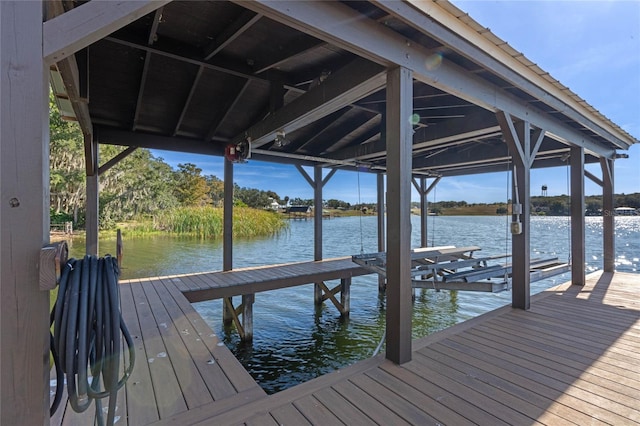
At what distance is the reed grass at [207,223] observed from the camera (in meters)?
14.6

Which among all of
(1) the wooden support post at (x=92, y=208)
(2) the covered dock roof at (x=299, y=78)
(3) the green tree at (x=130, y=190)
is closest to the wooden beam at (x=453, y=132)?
(2) the covered dock roof at (x=299, y=78)

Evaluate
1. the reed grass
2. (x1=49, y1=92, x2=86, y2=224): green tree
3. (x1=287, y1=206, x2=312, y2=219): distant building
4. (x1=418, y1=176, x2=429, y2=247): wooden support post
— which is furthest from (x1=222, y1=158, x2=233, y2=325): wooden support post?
(x1=287, y1=206, x2=312, y2=219): distant building

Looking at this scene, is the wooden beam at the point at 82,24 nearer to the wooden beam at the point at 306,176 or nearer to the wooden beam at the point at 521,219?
the wooden beam at the point at 521,219

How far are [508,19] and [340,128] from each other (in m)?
2.92

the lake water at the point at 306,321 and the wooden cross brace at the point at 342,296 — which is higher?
the wooden cross brace at the point at 342,296

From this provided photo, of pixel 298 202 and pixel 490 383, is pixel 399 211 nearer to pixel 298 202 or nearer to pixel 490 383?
pixel 490 383

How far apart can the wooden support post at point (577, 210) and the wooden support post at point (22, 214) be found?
229 inches

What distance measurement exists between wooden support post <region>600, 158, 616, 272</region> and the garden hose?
732cm

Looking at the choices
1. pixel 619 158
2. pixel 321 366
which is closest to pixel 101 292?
pixel 321 366

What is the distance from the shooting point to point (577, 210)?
4.42 metres

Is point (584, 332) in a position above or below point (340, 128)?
below

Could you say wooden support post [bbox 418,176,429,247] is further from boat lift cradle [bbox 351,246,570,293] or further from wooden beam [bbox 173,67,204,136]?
wooden beam [bbox 173,67,204,136]

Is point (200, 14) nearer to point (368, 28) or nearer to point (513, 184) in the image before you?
point (368, 28)

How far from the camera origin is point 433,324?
540 centimetres
